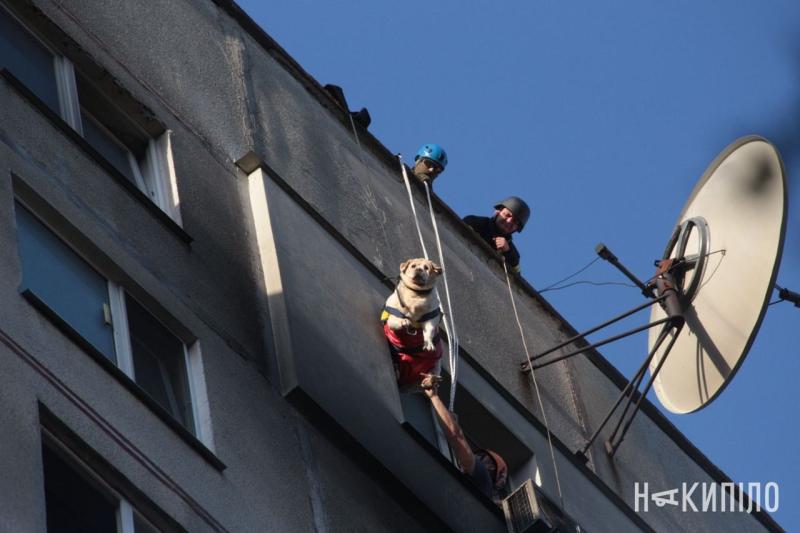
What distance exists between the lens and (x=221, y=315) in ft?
44.2

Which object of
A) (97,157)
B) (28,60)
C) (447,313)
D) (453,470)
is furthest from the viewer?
(447,313)

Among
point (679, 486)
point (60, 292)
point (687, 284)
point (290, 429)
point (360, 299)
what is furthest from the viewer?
point (679, 486)

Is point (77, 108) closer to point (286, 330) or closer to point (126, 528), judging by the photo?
point (286, 330)

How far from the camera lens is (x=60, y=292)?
1196 centimetres

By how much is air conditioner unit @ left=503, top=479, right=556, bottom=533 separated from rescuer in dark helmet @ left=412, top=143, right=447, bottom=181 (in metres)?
5.92

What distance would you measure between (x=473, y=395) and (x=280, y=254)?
2774 millimetres

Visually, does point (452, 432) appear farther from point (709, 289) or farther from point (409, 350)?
point (709, 289)

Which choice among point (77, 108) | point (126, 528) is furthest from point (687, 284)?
point (126, 528)

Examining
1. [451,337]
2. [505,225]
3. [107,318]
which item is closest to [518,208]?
[505,225]

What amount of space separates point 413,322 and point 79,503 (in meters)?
5.06

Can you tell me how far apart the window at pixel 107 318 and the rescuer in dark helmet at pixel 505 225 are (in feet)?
25.6

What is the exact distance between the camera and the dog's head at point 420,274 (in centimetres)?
1507

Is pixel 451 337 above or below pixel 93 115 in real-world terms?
below

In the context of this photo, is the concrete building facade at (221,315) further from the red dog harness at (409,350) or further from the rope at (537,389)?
the red dog harness at (409,350)
